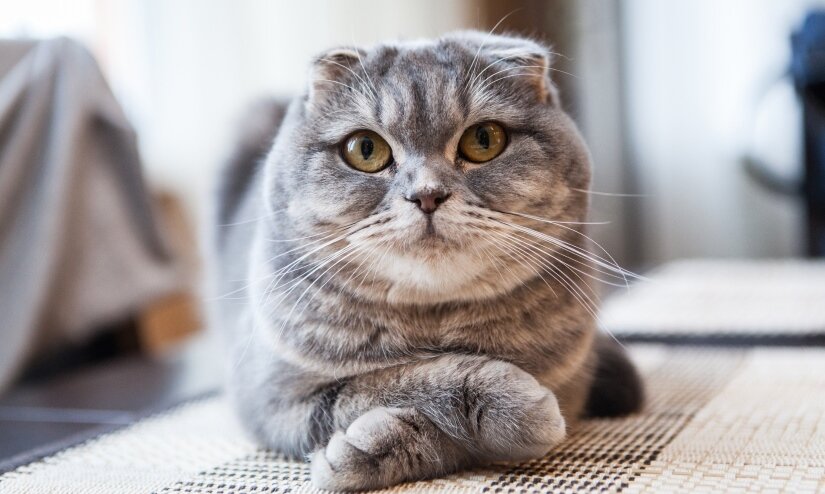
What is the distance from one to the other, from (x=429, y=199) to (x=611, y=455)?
1.15 ft

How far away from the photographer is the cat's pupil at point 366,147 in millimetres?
969

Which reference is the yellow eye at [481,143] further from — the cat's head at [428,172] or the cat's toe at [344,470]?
the cat's toe at [344,470]

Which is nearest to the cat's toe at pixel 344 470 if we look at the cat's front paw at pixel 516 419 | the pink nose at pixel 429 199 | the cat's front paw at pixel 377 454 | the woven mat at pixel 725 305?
the cat's front paw at pixel 377 454

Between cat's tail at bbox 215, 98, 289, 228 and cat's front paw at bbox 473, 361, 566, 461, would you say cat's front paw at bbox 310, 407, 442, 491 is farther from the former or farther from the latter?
cat's tail at bbox 215, 98, 289, 228

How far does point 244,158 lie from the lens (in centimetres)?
163

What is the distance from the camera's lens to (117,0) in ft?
9.71

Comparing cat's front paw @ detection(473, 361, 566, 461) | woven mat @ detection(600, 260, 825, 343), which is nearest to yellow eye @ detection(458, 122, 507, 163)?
cat's front paw @ detection(473, 361, 566, 461)

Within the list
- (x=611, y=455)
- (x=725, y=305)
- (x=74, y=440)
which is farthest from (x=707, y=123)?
(x=74, y=440)

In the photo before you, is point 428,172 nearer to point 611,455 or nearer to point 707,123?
point 611,455

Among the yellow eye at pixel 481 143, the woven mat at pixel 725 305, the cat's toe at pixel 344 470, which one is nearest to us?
the cat's toe at pixel 344 470

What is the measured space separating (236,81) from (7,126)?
1.74 metres

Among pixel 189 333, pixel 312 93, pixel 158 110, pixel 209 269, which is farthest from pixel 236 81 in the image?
pixel 312 93

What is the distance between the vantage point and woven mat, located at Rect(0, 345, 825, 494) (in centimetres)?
85

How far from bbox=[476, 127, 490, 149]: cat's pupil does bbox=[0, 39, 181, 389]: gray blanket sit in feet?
3.03
